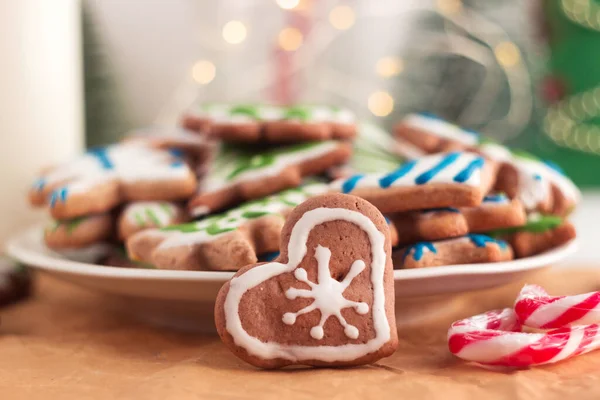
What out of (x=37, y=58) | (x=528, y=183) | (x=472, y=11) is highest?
(x=472, y=11)

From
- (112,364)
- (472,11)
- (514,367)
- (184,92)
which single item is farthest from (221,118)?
(472,11)

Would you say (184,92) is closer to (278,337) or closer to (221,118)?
(221,118)

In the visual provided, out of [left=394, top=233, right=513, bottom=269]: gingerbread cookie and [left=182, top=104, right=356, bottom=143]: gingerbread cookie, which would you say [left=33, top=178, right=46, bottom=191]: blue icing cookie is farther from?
[left=394, top=233, right=513, bottom=269]: gingerbread cookie

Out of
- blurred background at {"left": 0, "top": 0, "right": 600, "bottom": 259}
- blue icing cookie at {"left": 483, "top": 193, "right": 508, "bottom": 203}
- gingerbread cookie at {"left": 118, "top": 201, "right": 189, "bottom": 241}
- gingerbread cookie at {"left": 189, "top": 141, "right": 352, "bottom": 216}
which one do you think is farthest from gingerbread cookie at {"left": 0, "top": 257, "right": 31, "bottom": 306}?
blurred background at {"left": 0, "top": 0, "right": 600, "bottom": 259}

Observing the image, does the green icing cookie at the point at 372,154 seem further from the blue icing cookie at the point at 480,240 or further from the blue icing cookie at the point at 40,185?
the blue icing cookie at the point at 40,185

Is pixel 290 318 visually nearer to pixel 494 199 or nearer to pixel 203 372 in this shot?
pixel 203 372

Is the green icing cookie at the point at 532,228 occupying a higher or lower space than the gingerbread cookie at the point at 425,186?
lower

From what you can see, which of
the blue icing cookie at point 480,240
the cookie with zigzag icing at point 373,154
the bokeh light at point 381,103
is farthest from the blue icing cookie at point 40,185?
the bokeh light at point 381,103
